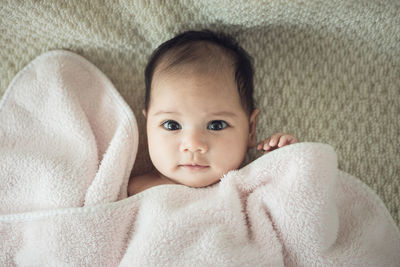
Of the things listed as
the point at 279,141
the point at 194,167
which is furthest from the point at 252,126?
the point at 194,167

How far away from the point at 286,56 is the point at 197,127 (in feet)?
1.37

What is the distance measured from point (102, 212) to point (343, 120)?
78cm

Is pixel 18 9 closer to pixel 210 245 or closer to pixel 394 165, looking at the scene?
pixel 210 245

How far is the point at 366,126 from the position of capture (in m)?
1.17

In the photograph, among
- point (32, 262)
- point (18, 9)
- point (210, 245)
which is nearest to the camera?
point (210, 245)

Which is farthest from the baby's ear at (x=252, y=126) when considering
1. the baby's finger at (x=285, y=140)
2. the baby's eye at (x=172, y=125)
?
the baby's eye at (x=172, y=125)

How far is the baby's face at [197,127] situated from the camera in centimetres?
98

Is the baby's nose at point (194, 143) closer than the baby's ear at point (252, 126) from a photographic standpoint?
Yes

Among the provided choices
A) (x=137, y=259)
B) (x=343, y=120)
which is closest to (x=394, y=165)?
(x=343, y=120)

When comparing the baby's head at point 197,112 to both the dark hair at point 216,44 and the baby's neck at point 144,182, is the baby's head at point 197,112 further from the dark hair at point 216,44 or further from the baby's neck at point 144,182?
the baby's neck at point 144,182

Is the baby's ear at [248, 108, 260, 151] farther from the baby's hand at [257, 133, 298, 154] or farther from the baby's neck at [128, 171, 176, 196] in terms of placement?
the baby's neck at [128, 171, 176, 196]

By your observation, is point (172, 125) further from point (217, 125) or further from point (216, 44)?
point (216, 44)

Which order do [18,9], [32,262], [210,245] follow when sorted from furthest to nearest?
[18,9] → [32,262] → [210,245]

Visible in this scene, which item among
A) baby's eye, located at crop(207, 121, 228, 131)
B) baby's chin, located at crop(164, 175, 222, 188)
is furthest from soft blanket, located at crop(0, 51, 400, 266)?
baby's eye, located at crop(207, 121, 228, 131)
